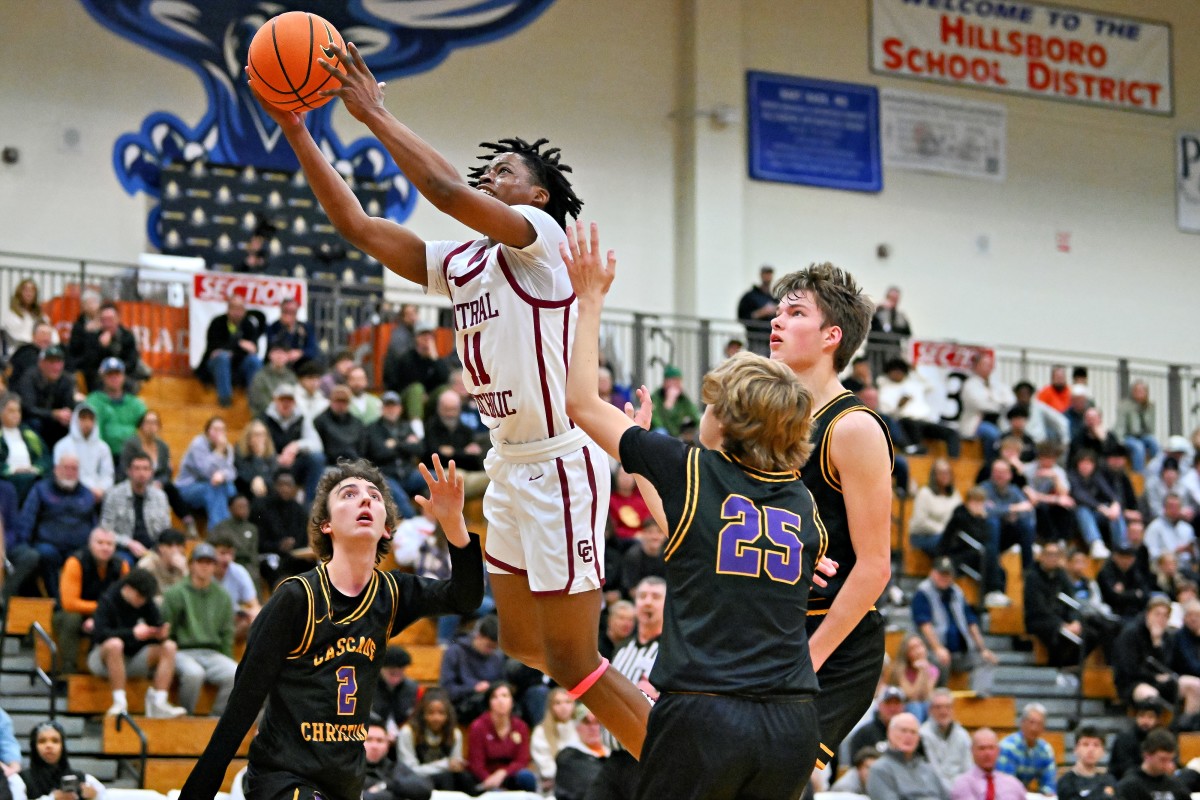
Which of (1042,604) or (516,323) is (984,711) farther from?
(516,323)

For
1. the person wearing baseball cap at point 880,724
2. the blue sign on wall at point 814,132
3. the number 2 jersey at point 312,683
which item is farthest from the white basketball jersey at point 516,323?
the blue sign on wall at point 814,132

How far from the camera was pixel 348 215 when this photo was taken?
19.8ft

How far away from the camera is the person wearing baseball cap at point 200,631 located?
41.9ft

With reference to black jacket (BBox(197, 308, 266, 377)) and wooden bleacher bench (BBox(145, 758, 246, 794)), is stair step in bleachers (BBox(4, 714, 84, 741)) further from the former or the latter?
black jacket (BBox(197, 308, 266, 377))

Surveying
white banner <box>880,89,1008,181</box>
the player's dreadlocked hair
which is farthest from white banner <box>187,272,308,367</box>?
the player's dreadlocked hair

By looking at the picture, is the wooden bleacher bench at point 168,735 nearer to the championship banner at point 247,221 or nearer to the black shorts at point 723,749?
the black shorts at point 723,749

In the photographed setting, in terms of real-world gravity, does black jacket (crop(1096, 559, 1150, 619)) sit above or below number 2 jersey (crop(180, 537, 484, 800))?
below

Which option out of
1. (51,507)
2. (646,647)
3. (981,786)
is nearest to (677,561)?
(646,647)

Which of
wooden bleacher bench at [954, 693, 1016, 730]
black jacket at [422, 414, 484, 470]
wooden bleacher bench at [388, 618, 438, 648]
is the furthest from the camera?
black jacket at [422, 414, 484, 470]

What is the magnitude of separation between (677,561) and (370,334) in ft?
48.8

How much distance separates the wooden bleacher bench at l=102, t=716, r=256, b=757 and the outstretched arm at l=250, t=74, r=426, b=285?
22.7 feet

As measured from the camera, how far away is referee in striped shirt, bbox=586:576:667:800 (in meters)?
7.52

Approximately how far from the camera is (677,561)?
15.1 ft

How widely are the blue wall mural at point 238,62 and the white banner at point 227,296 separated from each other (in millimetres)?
3140
